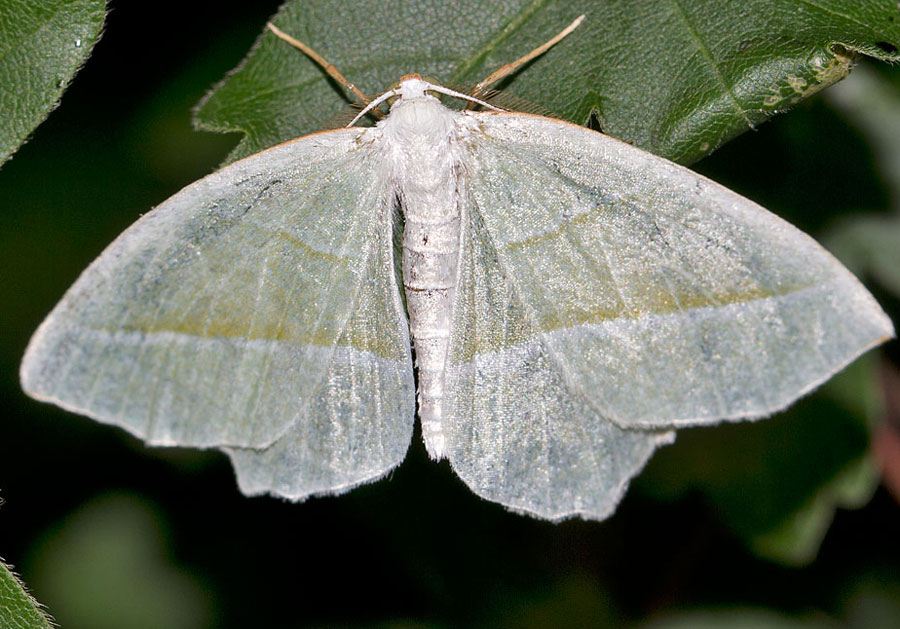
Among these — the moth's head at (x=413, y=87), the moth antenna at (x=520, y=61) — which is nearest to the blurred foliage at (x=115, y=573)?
the moth's head at (x=413, y=87)

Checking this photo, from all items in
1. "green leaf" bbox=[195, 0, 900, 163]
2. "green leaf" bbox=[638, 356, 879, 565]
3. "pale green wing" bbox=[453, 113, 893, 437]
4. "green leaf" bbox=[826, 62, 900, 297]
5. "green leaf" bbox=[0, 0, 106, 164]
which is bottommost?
"green leaf" bbox=[638, 356, 879, 565]

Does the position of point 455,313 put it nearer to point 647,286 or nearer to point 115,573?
point 647,286

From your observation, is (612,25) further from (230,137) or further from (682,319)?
(230,137)

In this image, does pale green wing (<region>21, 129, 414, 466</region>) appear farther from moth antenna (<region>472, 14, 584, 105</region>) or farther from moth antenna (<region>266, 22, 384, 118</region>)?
Result: moth antenna (<region>472, 14, 584, 105</region>)

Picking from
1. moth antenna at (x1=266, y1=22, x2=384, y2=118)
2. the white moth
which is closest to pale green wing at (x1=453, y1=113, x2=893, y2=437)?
the white moth

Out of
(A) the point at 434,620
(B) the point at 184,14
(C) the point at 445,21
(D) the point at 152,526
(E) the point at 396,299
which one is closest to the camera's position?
(E) the point at 396,299

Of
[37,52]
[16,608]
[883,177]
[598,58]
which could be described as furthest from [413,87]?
[883,177]

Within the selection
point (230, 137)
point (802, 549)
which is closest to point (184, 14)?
point (230, 137)
